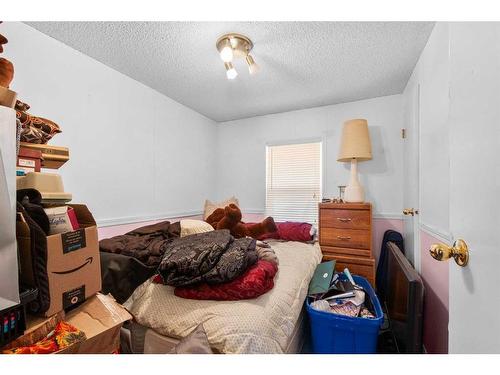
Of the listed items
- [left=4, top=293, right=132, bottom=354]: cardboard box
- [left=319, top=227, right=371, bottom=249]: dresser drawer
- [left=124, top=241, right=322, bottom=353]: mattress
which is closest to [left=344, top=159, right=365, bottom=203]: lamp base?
[left=319, top=227, right=371, bottom=249]: dresser drawer

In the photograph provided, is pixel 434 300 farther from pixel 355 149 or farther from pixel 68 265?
pixel 68 265

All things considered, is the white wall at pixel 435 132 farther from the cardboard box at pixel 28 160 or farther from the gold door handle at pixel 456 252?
the cardboard box at pixel 28 160

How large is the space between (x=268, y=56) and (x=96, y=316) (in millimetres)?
1995

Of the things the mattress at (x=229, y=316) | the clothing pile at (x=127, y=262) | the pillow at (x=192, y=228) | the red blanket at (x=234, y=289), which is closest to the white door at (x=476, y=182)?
the mattress at (x=229, y=316)

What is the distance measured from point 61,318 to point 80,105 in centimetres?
160

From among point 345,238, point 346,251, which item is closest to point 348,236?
point 345,238

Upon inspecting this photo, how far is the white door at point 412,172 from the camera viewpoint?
6.06 ft

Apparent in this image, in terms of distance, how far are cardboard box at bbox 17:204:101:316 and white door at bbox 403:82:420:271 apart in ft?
7.24

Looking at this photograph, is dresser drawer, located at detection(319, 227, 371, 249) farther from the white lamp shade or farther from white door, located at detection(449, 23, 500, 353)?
white door, located at detection(449, 23, 500, 353)

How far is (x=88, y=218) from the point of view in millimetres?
1065

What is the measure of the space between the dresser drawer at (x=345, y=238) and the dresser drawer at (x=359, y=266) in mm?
125

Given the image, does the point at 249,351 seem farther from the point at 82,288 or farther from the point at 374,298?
the point at 374,298

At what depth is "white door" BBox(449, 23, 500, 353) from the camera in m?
0.46

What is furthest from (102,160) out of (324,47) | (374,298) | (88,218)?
(374,298)
